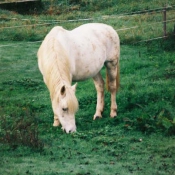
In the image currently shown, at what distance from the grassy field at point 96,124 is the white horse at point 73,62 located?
364 mm

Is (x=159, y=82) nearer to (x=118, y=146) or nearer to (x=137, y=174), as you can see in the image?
(x=118, y=146)

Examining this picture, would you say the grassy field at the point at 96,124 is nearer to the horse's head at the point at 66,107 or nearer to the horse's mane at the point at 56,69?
the horse's head at the point at 66,107

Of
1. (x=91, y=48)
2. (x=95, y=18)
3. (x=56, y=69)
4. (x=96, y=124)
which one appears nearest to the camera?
(x=56, y=69)

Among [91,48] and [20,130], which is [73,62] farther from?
[20,130]

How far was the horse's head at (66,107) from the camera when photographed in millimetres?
7719

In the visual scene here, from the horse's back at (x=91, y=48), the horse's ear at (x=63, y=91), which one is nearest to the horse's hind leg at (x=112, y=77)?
the horse's back at (x=91, y=48)

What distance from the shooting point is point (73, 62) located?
866cm

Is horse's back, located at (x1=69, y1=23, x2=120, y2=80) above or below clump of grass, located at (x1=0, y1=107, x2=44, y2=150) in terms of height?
above

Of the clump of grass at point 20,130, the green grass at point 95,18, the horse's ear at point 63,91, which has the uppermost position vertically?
the horse's ear at point 63,91

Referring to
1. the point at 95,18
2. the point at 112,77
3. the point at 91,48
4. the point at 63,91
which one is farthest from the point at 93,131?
the point at 95,18

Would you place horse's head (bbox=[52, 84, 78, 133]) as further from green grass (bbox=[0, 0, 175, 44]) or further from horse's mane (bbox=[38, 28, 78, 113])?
green grass (bbox=[0, 0, 175, 44])

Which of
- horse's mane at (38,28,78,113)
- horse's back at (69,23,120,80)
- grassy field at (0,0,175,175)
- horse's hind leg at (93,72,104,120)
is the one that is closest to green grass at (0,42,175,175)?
grassy field at (0,0,175,175)

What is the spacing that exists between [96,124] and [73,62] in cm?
120

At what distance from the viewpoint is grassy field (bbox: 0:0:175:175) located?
20.9ft
